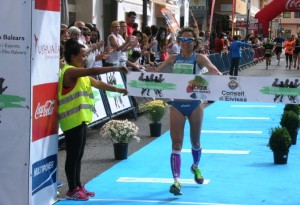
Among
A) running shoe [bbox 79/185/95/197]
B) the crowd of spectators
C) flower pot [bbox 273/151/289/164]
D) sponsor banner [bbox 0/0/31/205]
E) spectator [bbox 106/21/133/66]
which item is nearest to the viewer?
sponsor banner [bbox 0/0/31/205]

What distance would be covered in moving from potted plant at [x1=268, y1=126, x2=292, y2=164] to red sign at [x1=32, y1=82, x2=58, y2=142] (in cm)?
392

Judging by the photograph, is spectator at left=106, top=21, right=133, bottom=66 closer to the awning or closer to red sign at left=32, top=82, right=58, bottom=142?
red sign at left=32, top=82, right=58, bottom=142

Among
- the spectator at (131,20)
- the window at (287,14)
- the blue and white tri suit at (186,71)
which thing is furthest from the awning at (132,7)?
the window at (287,14)

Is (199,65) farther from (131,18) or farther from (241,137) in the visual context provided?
(131,18)

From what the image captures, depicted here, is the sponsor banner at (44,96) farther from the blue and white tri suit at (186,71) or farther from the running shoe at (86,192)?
the blue and white tri suit at (186,71)

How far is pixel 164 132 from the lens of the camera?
1331cm

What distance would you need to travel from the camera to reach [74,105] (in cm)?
714

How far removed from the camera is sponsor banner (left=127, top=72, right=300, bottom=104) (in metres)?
7.47

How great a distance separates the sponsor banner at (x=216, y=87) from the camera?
7469mm

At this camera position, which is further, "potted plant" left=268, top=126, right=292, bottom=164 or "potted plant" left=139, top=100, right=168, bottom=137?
"potted plant" left=139, top=100, right=168, bottom=137

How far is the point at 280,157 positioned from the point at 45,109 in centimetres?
443

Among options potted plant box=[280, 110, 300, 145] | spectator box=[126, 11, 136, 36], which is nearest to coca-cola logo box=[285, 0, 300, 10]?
Result: spectator box=[126, 11, 136, 36]

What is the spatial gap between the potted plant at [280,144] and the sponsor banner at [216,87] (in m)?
2.25

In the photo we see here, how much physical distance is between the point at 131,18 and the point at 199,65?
32.6 feet
